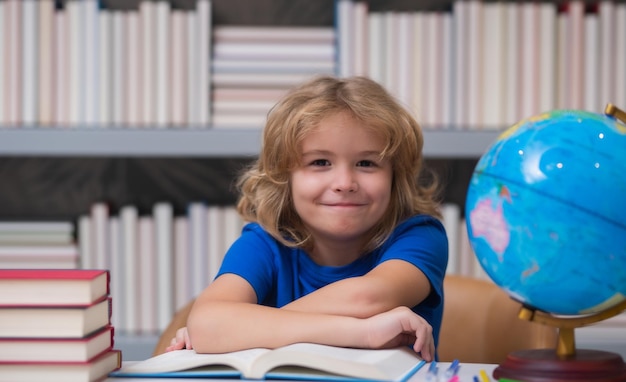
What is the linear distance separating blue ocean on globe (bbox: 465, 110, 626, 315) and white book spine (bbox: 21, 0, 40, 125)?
1714 mm

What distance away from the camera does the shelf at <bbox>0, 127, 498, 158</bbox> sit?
2369mm

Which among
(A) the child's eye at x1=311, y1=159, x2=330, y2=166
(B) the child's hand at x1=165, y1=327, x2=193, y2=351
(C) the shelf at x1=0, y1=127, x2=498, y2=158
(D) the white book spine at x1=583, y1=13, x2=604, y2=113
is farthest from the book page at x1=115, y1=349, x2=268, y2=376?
(D) the white book spine at x1=583, y1=13, x2=604, y2=113

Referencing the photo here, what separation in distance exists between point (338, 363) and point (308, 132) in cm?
56

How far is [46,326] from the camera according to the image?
103 centimetres

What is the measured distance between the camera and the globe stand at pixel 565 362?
1.00m

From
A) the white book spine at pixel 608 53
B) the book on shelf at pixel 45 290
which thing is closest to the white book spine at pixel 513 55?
the white book spine at pixel 608 53

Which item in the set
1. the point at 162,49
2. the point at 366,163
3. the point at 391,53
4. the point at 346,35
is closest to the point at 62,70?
the point at 162,49

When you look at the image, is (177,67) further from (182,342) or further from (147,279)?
(182,342)

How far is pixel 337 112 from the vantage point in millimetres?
1519

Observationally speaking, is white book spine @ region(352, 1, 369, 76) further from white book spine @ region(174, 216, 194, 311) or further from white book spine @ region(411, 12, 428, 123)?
white book spine @ region(174, 216, 194, 311)

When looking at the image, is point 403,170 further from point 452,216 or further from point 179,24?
point 179,24

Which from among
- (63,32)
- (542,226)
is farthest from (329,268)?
(63,32)

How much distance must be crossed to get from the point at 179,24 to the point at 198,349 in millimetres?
1406

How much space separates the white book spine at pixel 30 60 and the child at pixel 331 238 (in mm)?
955
